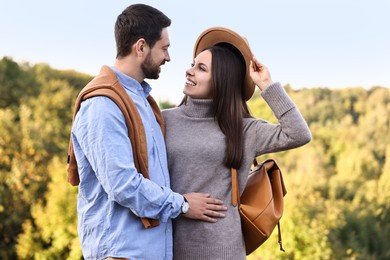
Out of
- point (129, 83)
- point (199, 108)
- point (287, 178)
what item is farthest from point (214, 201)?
point (287, 178)

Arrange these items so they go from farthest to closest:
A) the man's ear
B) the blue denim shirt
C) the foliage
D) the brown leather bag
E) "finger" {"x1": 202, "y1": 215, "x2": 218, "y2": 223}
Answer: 1. the foliage
2. the brown leather bag
3. "finger" {"x1": 202, "y1": 215, "x2": 218, "y2": 223}
4. the man's ear
5. the blue denim shirt

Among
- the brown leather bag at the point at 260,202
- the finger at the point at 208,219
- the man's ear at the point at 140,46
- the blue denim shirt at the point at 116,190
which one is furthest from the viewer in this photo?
the brown leather bag at the point at 260,202

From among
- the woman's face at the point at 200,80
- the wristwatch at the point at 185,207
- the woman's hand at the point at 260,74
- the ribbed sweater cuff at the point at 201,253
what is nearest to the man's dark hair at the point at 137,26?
the woman's face at the point at 200,80

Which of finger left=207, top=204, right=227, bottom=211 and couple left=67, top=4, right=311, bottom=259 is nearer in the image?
couple left=67, top=4, right=311, bottom=259

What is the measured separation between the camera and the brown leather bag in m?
2.40

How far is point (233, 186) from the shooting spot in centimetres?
238

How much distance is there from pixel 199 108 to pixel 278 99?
0.99 feet

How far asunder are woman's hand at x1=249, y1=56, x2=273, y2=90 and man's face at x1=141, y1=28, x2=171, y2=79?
15.6 inches

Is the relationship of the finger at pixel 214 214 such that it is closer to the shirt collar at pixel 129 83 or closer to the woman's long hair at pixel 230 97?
the woman's long hair at pixel 230 97

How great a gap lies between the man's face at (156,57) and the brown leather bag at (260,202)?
0.47 meters

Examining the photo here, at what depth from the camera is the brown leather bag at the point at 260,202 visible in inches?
94.3

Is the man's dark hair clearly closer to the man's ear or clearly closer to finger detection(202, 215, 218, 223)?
the man's ear

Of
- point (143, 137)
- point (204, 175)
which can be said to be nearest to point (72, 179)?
point (143, 137)

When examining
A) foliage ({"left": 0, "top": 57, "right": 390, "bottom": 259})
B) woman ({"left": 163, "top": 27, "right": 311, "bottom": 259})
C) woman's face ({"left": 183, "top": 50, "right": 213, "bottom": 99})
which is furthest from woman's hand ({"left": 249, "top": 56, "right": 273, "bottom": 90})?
foliage ({"left": 0, "top": 57, "right": 390, "bottom": 259})
